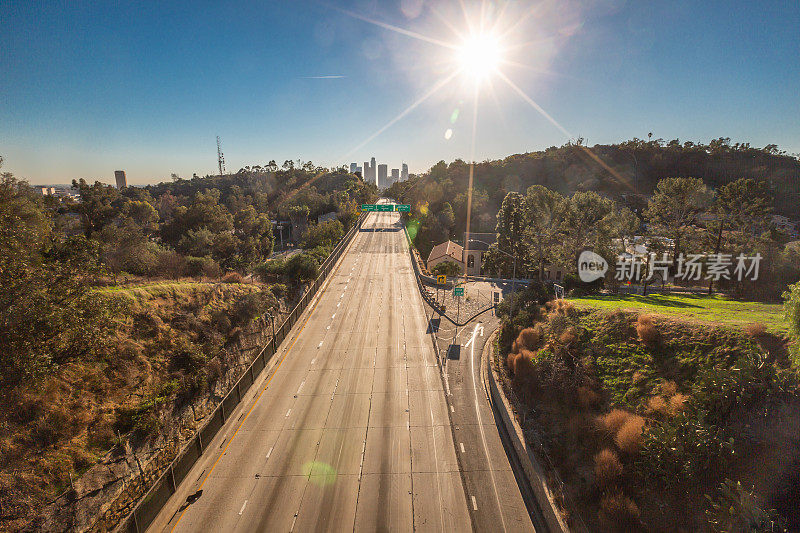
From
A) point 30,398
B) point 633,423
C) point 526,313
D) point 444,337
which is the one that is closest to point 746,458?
point 633,423

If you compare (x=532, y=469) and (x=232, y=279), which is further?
(x=232, y=279)

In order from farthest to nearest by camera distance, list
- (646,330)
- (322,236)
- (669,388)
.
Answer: (322,236) → (646,330) → (669,388)

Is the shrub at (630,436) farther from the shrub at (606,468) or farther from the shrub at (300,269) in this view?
the shrub at (300,269)

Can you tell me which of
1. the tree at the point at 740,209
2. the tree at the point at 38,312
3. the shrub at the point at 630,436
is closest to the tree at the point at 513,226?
the tree at the point at 740,209

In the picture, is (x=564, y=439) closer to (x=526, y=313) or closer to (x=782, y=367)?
(x=782, y=367)

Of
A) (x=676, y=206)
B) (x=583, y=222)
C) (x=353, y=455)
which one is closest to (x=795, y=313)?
(x=353, y=455)

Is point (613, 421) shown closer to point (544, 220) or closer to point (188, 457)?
point (188, 457)

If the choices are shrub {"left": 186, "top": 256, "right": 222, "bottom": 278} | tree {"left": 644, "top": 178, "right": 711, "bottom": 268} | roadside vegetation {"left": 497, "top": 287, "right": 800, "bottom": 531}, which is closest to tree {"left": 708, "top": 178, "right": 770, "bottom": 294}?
tree {"left": 644, "top": 178, "right": 711, "bottom": 268}

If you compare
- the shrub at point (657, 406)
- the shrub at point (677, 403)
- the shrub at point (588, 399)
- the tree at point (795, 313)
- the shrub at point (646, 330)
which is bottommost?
the shrub at point (588, 399)
